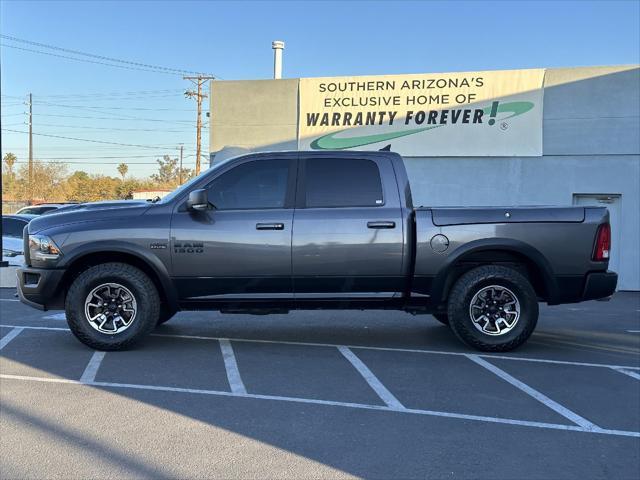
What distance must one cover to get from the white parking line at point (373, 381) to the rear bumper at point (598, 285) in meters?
2.61

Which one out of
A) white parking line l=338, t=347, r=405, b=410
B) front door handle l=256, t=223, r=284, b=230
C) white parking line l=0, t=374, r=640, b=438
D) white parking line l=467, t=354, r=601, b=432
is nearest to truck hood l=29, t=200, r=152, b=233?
front door handle l=256, t=223, r=284, b=230

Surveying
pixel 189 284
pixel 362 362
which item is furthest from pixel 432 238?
pixel 189 284

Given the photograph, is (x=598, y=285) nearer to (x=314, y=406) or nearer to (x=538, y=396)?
(x=538, y=396)

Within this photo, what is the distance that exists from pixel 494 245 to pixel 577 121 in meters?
8.79

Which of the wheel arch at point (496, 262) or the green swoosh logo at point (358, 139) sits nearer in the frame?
the wheel arch at point (496, 262)

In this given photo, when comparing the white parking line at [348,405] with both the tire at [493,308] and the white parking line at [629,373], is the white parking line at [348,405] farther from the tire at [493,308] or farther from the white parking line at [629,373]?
the tire at [493,308]

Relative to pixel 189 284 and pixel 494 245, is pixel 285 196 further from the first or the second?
pixel 494 245

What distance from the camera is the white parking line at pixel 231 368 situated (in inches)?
207

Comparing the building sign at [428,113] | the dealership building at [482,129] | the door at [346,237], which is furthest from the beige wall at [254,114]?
the door at [346,237]

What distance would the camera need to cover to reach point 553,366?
20.6 ft

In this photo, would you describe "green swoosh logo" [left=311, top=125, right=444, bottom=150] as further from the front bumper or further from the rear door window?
the front bumper

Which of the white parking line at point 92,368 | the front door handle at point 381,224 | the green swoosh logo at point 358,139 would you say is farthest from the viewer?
the green swoosh logo at point 358,139

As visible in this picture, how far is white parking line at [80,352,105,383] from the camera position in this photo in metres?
5.46

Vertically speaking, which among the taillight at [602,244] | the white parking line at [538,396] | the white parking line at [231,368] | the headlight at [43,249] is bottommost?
the white parking line at [231,368]
